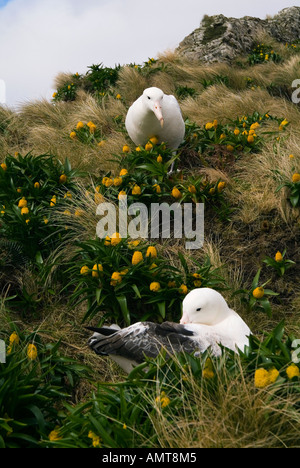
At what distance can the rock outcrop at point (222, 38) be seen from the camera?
37.8 ft

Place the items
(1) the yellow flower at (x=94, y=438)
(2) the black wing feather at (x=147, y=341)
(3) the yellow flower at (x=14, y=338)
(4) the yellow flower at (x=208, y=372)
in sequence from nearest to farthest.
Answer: (1) the yellow flower at (x=94, y=438) < (4) the yellow flower at (x=208, y=372) < (2) the black wing feather at (x=147, y=341) < (3) the yellow flower at (x=14, y=338)

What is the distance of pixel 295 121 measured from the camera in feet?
19.3

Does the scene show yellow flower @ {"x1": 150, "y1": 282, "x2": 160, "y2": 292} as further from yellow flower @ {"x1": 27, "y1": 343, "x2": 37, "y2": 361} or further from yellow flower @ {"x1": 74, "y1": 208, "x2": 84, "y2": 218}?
yellow flower @ {"x1": 74, "y1": 208, "x2": 84, "y2": 218}

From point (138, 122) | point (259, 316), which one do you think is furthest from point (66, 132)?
point (259, 316)

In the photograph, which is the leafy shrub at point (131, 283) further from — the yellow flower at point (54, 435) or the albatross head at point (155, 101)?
the albatross head at point (155, 101)

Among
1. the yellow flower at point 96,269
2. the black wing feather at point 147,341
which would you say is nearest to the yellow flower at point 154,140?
the yellow flower at point 96,269

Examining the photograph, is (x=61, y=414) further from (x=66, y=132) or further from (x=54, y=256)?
(x=66, y=132)

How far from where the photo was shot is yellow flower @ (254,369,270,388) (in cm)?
192

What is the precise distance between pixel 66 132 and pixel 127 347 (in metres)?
4.56

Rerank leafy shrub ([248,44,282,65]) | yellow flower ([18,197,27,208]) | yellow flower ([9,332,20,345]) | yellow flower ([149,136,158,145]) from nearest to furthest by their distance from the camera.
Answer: yellow flower ([9,332,20,345]), yellow flower ([18,197,27,208]), yellow flower ([149,136,158,145]), leafy shrub ([248,44,282,65])

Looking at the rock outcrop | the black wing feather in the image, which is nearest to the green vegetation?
the black wing feather

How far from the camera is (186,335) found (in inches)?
100

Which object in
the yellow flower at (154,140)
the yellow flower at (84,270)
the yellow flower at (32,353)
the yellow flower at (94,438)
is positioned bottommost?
the yellow flower at (94,438)

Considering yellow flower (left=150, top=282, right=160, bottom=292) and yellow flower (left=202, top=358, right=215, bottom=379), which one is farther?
yellow flower (left=150, top=282, right=160, bottom=292)
